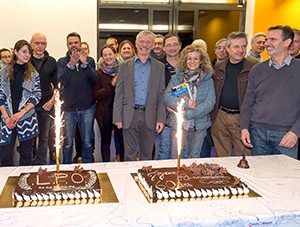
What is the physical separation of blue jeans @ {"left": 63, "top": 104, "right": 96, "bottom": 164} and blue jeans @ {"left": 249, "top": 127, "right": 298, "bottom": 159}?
1.69 metres

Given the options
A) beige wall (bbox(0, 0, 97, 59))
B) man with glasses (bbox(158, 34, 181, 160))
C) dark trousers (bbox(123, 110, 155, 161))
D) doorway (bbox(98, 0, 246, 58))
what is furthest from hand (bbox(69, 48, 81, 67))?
doorway (bbox(98, 0, 246, 58))

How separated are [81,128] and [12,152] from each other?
74 cm

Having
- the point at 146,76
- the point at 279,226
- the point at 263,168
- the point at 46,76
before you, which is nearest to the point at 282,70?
the point at 263,168

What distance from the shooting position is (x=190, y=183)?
179 centimetres

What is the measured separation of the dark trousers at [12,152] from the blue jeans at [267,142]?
2.08 m

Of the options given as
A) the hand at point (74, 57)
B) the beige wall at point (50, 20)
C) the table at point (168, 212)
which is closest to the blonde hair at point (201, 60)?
the hand at point (74, 57)

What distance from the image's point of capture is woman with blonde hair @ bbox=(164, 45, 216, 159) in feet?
10.3

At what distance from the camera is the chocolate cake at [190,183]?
1.69 metres

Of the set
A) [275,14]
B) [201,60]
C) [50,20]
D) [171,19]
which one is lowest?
[201,60]

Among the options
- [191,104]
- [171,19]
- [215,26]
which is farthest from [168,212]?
[215,26]

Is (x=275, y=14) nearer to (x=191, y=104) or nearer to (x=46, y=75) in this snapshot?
(x=191, y=104)

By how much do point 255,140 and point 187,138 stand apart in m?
0.65

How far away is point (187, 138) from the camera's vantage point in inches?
128

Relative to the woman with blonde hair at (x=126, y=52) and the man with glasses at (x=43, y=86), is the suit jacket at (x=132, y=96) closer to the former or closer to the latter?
the woman with blonde hair at (x=126, y=52)
